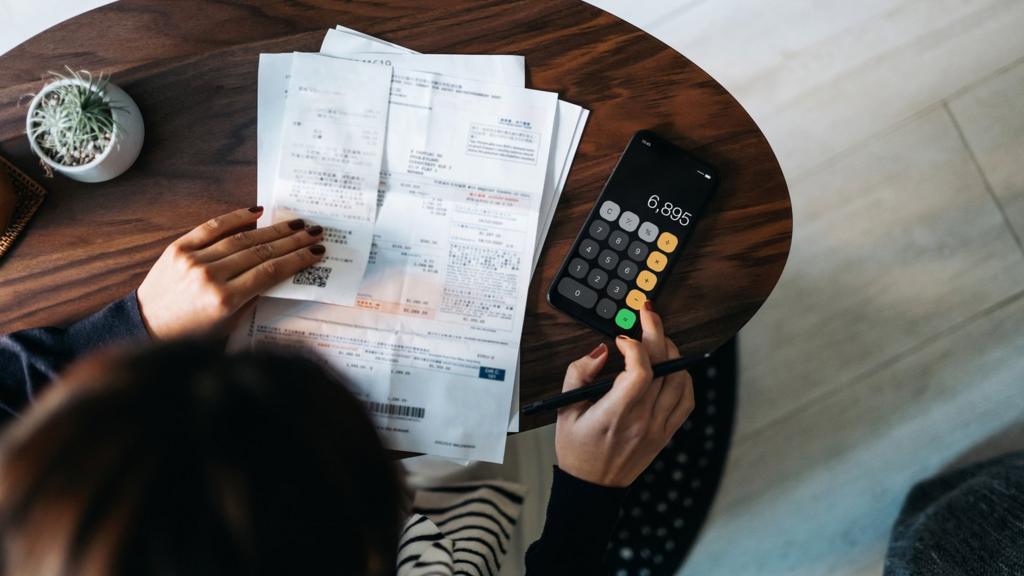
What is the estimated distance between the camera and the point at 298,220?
2.12ft

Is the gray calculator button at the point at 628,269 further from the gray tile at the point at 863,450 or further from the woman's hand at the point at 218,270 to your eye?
the gray tile at the point at 863,450

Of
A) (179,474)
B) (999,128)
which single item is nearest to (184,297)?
(179,474)

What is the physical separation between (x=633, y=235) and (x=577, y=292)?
7cm

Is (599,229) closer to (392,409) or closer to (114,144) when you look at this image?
(392,409)

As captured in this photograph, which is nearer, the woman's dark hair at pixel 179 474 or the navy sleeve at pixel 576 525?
the woman's dark hair at pixel 179 474

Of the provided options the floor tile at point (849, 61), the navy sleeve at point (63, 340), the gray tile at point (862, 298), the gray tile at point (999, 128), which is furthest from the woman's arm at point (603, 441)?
the gray tile at point (999, 128)

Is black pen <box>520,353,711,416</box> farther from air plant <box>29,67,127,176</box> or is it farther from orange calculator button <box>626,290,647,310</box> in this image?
air plant <box>29,67,127,176</box>

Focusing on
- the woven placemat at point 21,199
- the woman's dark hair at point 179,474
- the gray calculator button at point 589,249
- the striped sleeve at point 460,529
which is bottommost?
the striped sleeve at point 460,529

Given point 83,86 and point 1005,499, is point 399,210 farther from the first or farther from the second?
point 1005,499

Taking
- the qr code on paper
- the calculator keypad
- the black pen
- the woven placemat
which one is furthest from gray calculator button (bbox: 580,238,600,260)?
the woven placemat

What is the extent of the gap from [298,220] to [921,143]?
3.20 feet

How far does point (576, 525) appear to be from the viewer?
2.23ft

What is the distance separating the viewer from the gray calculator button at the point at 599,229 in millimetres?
654

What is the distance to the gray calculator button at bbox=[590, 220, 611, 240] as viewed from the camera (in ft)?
2.15
